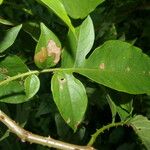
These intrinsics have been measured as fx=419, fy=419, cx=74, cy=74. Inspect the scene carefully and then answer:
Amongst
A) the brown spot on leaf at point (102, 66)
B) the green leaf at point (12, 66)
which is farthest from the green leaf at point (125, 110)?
the green leaf at point (12, 66)

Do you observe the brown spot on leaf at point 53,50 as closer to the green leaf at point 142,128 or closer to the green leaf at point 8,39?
the green leaf at point 8,39

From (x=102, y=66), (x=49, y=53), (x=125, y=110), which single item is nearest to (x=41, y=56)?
(x=49, y=53)

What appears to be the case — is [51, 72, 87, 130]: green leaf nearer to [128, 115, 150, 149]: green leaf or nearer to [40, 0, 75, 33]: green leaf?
[128, 115, 150, 149]: green leaf

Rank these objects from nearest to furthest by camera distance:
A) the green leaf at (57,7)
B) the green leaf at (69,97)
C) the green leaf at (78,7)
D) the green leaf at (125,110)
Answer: the green leaf at (57,7) < the green leaf at (78,7) < the green leaf at (69,97) < the green leaf at (125,110)

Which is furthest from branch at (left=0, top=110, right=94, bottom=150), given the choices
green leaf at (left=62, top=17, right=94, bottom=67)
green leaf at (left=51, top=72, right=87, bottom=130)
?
green leaf at (left=62, top=17, right=94, bottom=67)

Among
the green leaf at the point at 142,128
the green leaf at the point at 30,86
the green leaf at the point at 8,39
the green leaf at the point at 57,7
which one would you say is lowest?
the green leaf at the point at 142,128

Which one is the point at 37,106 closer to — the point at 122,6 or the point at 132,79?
the point at 122,6

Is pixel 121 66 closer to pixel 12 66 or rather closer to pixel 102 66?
pixel 102 66

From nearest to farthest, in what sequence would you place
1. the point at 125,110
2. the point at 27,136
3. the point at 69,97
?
the point at 27,136
the point at 69,97
the point at 125,110
